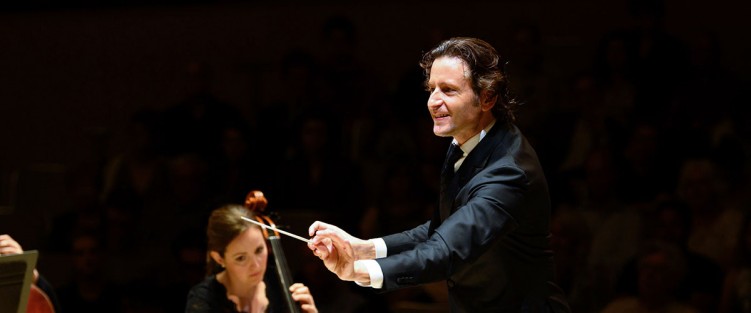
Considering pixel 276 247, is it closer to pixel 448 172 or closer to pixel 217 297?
pixel 217 297

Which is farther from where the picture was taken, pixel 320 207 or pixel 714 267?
pixel 320 207

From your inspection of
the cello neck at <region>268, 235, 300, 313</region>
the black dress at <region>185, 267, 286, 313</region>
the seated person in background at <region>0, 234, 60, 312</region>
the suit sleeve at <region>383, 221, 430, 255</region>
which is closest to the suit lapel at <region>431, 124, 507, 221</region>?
the suit sleeve at <region>383, 221, 430, 255</region>

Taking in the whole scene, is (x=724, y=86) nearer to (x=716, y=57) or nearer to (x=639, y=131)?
(x=716, y=57)

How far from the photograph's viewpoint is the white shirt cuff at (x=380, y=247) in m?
3.10

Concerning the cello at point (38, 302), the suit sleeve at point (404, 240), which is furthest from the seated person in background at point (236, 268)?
the suit sleeve at point (404, 240)

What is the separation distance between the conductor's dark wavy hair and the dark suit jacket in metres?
0.06

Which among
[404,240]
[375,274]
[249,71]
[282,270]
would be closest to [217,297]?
[282,270]

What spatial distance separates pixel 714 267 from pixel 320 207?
1.97 m

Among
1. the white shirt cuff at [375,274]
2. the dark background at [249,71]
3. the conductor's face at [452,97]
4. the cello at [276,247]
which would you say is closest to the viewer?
the white shirt cuff at [375,274]

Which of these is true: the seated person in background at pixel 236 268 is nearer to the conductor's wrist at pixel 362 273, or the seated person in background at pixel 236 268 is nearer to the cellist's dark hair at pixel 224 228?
the cellist's dark hair at pixel 224 228

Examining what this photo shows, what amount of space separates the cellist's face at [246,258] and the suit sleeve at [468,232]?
116cm

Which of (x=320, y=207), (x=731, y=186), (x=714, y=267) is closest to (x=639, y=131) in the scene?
(x=731, y=186)

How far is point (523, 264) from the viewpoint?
123 inches

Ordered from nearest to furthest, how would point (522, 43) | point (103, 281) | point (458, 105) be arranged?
point (458, 105) → point (103, 281) → point (522, 43)
